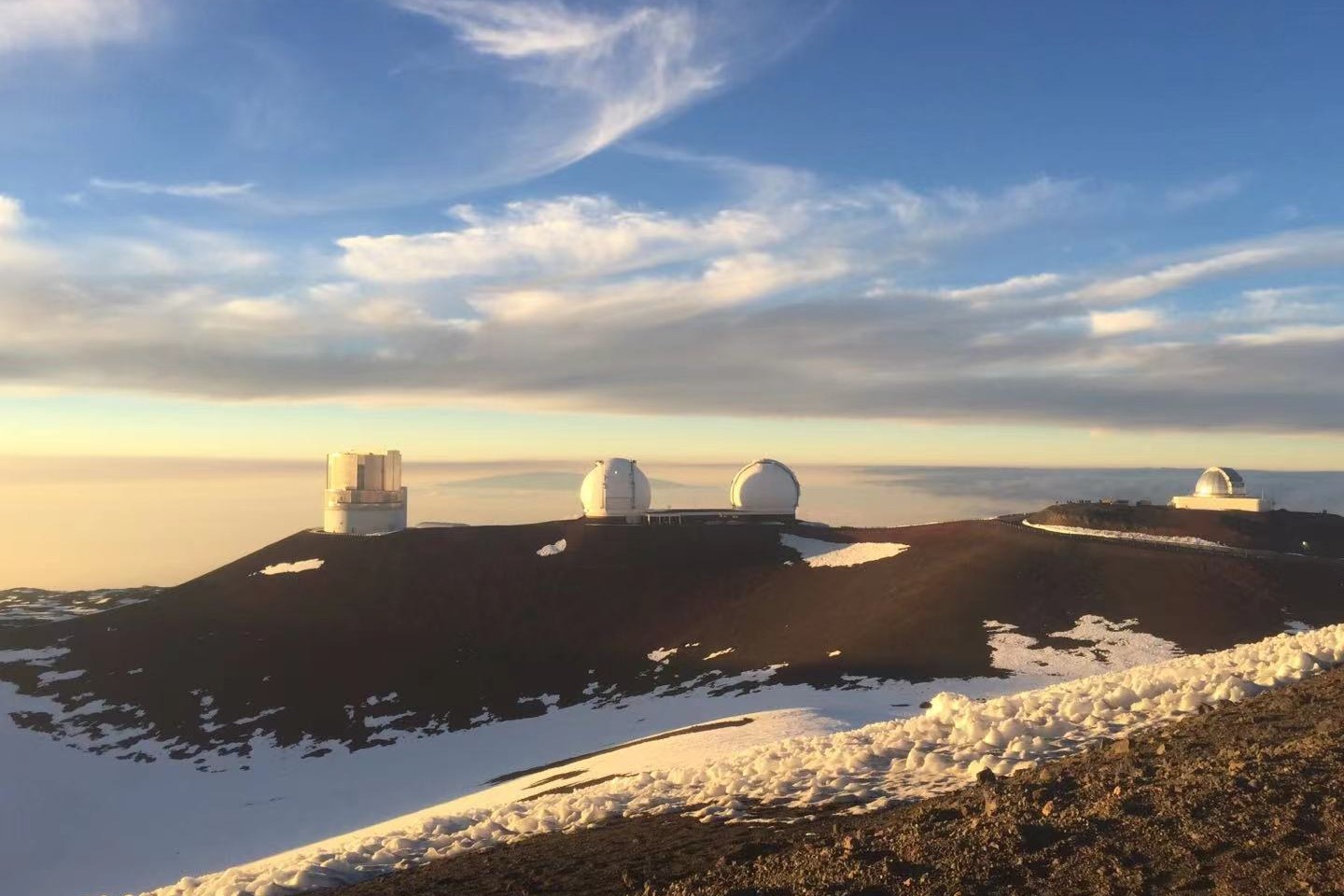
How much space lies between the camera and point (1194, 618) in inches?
1436

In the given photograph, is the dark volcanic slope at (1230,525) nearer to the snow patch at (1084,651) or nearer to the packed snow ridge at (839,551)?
the packed snow ridge at (839,551)

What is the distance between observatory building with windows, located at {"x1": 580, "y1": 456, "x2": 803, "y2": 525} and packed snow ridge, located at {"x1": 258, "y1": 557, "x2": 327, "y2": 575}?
1824cm

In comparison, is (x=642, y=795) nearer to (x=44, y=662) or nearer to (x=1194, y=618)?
(x=1194, y=618)

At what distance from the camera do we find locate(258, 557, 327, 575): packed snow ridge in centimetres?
5944

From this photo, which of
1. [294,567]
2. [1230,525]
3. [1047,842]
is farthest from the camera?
[294,567]

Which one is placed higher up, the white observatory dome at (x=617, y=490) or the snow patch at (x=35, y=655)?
the white observatory dome at (x=617, y=490)

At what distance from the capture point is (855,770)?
14.4 metres

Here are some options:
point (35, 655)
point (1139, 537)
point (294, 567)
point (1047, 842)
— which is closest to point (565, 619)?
point (294, 567)

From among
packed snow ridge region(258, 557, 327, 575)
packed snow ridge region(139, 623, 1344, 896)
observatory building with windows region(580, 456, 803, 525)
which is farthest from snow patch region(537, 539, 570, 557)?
packed snow ridge region(139, 623, 1344, 896)

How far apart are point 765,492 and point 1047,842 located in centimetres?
5769

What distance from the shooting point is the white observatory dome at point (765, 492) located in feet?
218

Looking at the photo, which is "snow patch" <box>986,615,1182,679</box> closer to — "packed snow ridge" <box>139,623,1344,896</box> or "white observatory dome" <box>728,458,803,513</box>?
"packed snow ridge" <box>139,623,1344,896</box>

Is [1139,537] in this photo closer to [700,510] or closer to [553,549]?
[700,510]

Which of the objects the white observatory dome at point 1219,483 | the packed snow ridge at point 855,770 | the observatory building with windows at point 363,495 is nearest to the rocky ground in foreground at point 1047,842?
the packed snow ridge at point 855,770
